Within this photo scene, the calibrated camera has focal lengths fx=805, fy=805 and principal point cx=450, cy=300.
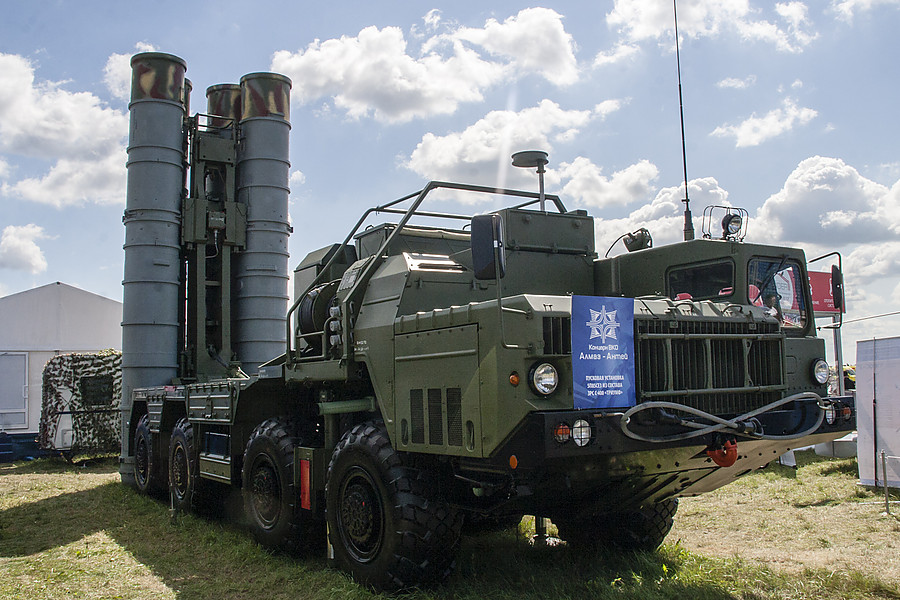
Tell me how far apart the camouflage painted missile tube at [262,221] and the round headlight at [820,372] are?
8.48 m

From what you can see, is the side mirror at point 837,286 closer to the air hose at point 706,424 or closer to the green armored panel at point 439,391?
the air hose at point 706,424

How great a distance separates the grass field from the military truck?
0.34 m

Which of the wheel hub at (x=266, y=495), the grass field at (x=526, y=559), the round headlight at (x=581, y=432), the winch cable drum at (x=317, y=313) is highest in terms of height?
the winch cable drum at (x=317, y=313)

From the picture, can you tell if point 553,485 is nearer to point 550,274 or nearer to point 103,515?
point 550,274

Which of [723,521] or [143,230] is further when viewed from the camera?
[143,230]

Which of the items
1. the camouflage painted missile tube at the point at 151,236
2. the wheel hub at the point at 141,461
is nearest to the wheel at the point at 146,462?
the wheel hub at the point at 141,461

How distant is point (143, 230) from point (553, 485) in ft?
29.7

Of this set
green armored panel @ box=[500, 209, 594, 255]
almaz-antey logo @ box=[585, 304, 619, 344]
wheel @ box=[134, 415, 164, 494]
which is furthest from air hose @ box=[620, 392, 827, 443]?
wheel @ box=[134, 415, 164, 494]

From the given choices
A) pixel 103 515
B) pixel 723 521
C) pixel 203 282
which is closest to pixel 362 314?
pixel 723 521

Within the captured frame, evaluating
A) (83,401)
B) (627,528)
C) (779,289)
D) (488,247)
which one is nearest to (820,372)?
(779,289)

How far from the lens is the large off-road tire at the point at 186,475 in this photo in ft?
30.1

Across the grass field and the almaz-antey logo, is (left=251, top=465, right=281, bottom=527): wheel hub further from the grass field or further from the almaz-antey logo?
Result: the almaz-antey logo

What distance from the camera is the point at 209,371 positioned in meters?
12.3

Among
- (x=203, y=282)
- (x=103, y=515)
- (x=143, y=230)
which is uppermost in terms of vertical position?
(x=143, y=230)
